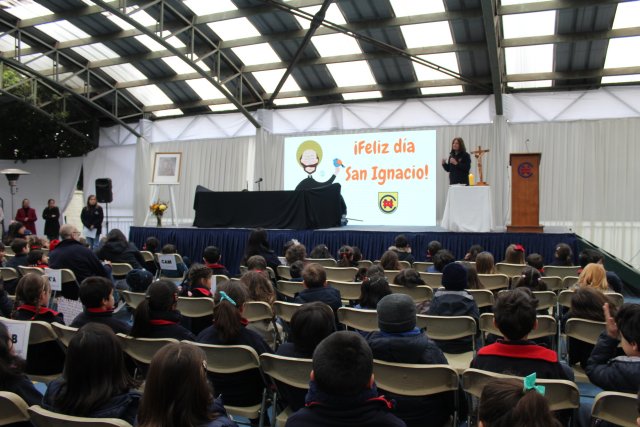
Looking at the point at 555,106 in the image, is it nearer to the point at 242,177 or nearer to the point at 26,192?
the point at 242,177

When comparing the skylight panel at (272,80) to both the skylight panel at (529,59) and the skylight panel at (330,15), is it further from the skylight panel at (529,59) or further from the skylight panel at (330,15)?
the skylight panel at (529,59)

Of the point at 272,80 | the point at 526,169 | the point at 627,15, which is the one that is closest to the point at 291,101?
the point at 272,80

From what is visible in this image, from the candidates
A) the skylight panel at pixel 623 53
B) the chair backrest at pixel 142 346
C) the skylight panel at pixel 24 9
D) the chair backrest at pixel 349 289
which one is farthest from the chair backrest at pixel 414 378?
the skylight panel at pixel 24 9

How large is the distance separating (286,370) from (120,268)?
4551 millimetres

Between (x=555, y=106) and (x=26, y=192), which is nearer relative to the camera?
(x=555, y=106)

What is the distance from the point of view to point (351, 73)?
42.0 ft

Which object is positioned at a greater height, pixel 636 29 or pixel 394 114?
pixel 636 29

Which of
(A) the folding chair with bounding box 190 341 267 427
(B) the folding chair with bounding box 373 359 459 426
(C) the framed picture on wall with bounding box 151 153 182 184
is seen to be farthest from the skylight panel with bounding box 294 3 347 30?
(B) the folding chair with bounding box 373 359 459 426

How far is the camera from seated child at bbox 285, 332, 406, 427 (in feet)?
5.62

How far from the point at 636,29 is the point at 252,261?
8.85 meters

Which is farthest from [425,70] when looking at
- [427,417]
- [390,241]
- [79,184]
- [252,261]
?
[79,184]

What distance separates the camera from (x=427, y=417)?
249 centimetres

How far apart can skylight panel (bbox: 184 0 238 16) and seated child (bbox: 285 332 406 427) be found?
10494mm

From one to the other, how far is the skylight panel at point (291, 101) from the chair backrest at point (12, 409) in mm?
12506
